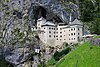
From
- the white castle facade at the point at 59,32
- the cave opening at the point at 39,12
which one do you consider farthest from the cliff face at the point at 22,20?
the white castle facade at the point at 59,32

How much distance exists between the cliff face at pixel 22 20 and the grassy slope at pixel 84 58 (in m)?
27.4

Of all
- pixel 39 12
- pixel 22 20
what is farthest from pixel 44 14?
pixel 22 20

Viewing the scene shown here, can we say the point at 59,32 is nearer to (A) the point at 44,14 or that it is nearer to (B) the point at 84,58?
(A) the point at 44,14

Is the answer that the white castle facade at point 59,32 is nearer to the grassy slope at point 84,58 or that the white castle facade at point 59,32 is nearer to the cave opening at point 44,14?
the cave opening at point 44,14

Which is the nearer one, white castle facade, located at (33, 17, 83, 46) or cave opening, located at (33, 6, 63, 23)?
white castle facade, located at (33, 17, 83, 46)

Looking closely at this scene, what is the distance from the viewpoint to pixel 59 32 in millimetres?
103812

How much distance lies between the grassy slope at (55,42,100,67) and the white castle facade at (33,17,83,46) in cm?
1909

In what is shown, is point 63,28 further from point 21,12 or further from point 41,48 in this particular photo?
point 21,12

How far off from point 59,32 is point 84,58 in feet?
100

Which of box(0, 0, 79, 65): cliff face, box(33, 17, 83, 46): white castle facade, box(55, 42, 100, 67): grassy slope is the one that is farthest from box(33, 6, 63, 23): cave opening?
box(55, 42, 100, 67): grassy slope

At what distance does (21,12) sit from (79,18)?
2262 centimetres

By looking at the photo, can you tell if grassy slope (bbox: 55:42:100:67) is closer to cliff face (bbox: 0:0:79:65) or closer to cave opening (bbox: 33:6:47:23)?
cliff face (bbox: 0:0:79:65)

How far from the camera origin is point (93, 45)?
80.0 meters

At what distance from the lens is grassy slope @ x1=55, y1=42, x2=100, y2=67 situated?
236ft
